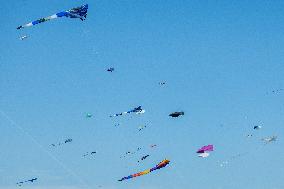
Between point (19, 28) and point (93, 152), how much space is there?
3276 centimetres

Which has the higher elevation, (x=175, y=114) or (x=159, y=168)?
(x=175, y=114)

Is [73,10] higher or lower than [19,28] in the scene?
higher

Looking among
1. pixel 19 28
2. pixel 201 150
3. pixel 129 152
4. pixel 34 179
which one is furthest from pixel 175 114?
pixel 19 28

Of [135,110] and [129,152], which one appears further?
[135,110]

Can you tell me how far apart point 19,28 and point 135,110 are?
40.3 meters

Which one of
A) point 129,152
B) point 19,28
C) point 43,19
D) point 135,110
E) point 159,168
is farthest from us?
point 135,110

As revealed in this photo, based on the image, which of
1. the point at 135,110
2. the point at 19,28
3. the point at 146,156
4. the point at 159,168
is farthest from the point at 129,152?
the point at 19,28

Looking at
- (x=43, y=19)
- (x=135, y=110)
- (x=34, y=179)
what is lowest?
(x=34, y=179)

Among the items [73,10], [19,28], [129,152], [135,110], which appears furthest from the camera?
[135,110]

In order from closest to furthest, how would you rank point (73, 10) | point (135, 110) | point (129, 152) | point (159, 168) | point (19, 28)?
1. point (19, 28)
2. point (73, 10)
3. point (129, 152)
4. point (159, 168)
5. point (135, 110)

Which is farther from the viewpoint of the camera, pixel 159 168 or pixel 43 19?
pixel 159 168

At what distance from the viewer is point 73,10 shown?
49.9 m

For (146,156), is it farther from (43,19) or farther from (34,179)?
(43,19)

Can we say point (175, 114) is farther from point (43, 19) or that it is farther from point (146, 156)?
point (43, 19)
